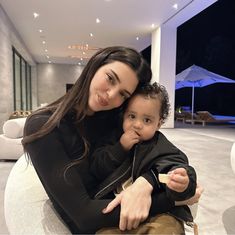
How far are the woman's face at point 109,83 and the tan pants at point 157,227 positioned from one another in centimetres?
42

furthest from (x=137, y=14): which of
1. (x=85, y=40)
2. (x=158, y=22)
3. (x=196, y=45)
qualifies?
(x=196, y=45)

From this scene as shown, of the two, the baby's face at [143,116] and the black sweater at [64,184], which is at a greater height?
the baby's face at [143,116]

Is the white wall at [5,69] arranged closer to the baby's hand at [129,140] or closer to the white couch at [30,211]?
the white couch at [30,211]

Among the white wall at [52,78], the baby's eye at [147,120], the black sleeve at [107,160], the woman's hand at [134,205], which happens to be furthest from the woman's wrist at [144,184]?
the white wall at [52,78]

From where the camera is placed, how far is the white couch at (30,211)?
863 mm

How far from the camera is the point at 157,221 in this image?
77 cm

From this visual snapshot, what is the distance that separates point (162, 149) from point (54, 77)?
17.9 meters

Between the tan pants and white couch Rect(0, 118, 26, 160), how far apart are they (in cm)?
329

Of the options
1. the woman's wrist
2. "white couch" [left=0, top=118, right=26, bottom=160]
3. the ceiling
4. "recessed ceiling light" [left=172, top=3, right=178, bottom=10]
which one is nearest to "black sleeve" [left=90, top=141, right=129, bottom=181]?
the woman's wrist

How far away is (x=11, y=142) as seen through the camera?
3795 mm

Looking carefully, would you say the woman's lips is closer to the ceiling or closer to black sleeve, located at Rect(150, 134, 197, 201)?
black sleeve, located at Rect(150, 134, 197, 201)

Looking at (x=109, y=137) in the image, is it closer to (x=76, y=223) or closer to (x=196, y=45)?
(x=76, y=223)

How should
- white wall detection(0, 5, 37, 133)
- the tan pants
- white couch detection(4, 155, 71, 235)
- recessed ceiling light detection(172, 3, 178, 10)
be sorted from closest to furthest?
the tan pants
white couch detection(4, 155, 71, 235)
recessed ceiling light detection(172, 3, 178, 10)
white wall detection(0, 5, 37, 133)

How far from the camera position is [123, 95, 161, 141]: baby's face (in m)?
0.97
